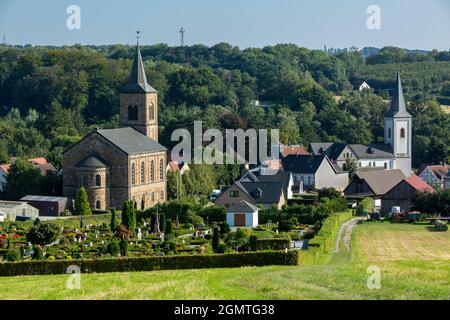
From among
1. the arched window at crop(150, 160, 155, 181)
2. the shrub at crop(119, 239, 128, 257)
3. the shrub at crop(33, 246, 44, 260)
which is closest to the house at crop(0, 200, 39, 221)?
the arched window at crop(150, 160, 155, 181)

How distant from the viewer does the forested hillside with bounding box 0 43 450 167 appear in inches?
3196

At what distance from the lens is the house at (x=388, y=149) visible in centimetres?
7650

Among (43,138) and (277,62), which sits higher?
(277,62)

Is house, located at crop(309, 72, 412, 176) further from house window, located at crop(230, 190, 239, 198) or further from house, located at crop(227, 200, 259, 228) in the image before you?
house, located at crop(227, 200, 259, 228)

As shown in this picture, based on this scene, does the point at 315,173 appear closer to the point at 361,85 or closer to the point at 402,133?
the point at 402,133

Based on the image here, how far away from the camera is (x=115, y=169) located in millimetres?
57688

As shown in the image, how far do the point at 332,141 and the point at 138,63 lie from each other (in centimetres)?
2495

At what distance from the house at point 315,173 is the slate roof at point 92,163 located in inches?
600

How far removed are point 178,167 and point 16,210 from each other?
14508 millimetres

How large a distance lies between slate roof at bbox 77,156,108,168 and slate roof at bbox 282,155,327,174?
15.9m

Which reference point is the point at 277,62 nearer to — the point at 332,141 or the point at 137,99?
the point at 332,141
